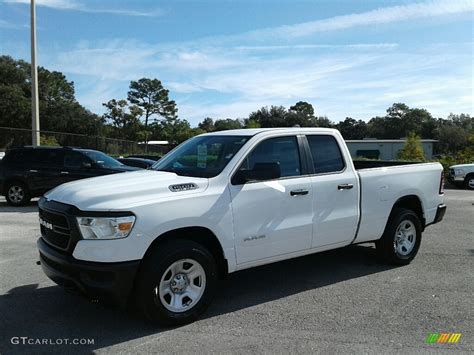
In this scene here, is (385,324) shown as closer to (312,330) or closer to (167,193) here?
(312,330)

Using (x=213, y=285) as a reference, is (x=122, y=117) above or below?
above

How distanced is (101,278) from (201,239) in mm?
1094

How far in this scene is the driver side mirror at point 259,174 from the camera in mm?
4719

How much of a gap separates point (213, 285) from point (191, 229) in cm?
62

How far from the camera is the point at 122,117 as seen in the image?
83.6m

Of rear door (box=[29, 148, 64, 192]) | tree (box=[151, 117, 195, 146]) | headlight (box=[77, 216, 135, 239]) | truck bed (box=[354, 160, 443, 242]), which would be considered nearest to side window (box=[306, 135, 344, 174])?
truck bed (box=[354, 160, 443, 242])

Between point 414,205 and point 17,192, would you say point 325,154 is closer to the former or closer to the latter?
point 414,205

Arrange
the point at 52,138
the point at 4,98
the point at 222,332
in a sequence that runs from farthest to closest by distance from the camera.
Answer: the point at 4,98
the point at 52,138
the point at 222,332

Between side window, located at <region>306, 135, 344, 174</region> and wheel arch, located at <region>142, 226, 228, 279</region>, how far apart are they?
1601 mm

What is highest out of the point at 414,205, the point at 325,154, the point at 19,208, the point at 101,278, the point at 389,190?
the point at 325,154

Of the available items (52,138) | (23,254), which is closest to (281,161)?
(23,254)

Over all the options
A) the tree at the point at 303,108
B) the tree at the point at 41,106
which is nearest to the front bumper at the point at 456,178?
the tree at the point at 41,106

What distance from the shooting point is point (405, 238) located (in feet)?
21.6

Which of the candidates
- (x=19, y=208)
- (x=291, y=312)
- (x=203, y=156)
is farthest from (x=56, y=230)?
(x=19, y=208)
